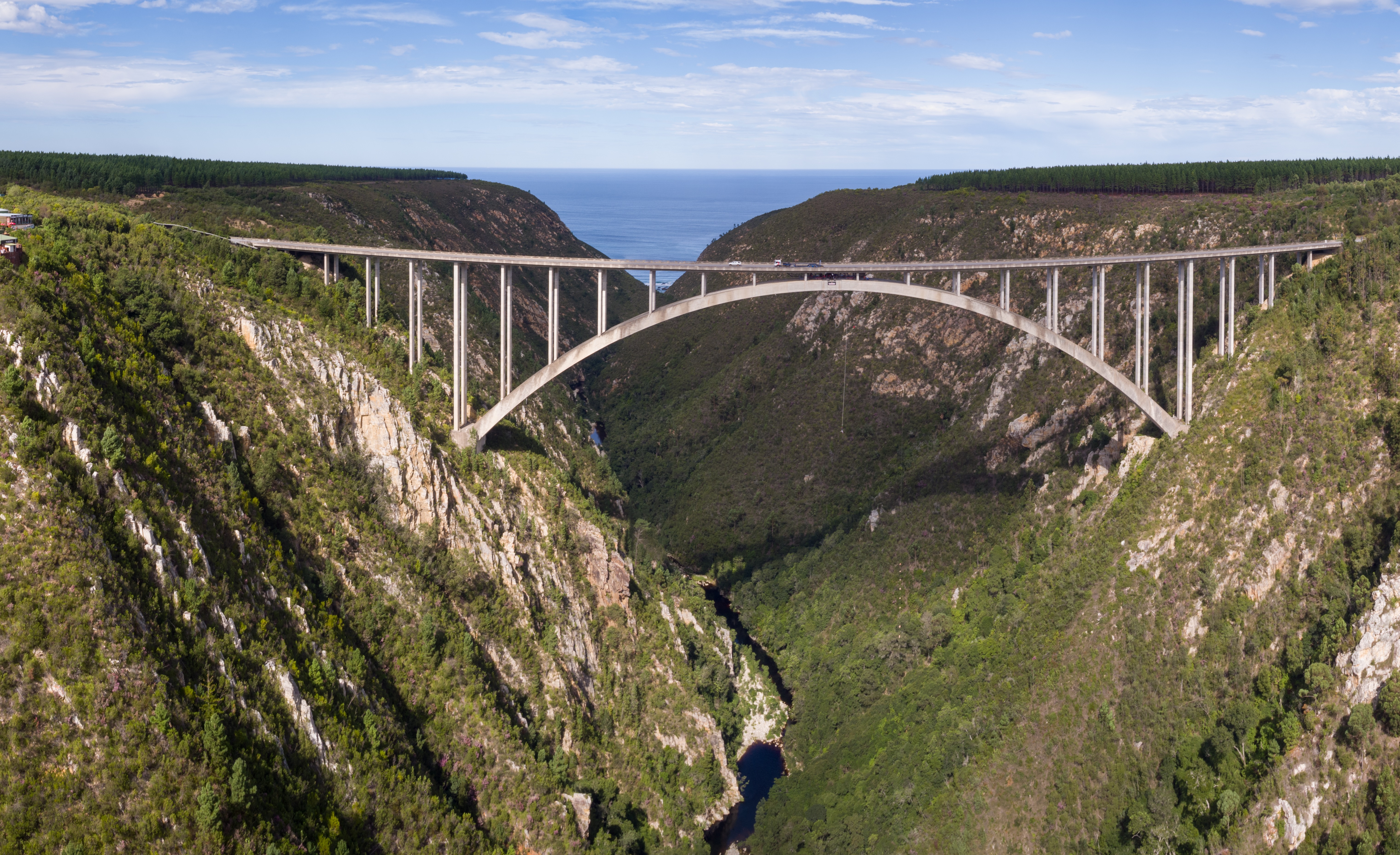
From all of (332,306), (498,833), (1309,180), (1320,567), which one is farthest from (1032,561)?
(1309,180)

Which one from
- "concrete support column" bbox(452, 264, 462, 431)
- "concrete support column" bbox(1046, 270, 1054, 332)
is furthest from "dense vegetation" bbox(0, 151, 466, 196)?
"concrete support column" bbox(1046, 270, 1054, 332)

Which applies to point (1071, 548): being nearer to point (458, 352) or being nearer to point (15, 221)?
point (458, 352)

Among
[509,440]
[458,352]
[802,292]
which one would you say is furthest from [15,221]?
[802,292]

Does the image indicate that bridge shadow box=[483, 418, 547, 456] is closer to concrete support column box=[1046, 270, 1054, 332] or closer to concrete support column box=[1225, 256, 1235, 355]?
concrete support column box=[1046, 270, 1054, 332]

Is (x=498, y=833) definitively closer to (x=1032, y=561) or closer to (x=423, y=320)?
(x=1032, y=561)

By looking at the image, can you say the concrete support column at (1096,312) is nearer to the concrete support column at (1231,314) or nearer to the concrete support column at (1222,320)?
the concrete support column at (1222,320)

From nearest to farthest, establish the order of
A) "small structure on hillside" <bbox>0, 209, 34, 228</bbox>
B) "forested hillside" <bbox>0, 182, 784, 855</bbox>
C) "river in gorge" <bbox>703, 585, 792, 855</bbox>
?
"forested hillside" <bbox>0, 182, 784, 855</bbox>
"small structure on hillside" <bbox>0, 209, 34, 228</bbox>
"river in gorge" <bbox>703, 585, 792, 855</bbox>
